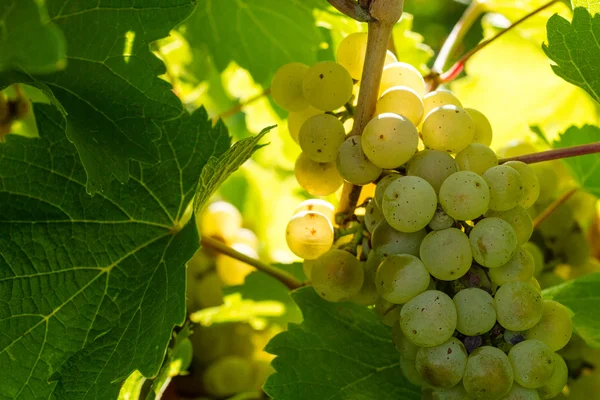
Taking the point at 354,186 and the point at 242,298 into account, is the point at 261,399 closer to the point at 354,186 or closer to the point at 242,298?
the point at 242,298

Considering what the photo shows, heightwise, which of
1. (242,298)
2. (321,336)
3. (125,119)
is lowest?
(242,298)

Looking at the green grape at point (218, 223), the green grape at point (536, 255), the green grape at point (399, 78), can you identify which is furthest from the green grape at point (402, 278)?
the green grape at point (218, 223)

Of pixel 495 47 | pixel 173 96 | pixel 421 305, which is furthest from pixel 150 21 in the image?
pixel 495 47

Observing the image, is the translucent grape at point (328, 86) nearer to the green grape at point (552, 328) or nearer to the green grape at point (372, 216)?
the green grape at point (372, 216)

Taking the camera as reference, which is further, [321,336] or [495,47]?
[495,47]

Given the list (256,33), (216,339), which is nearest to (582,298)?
(216,339)

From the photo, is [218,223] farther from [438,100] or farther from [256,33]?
[438,100]
